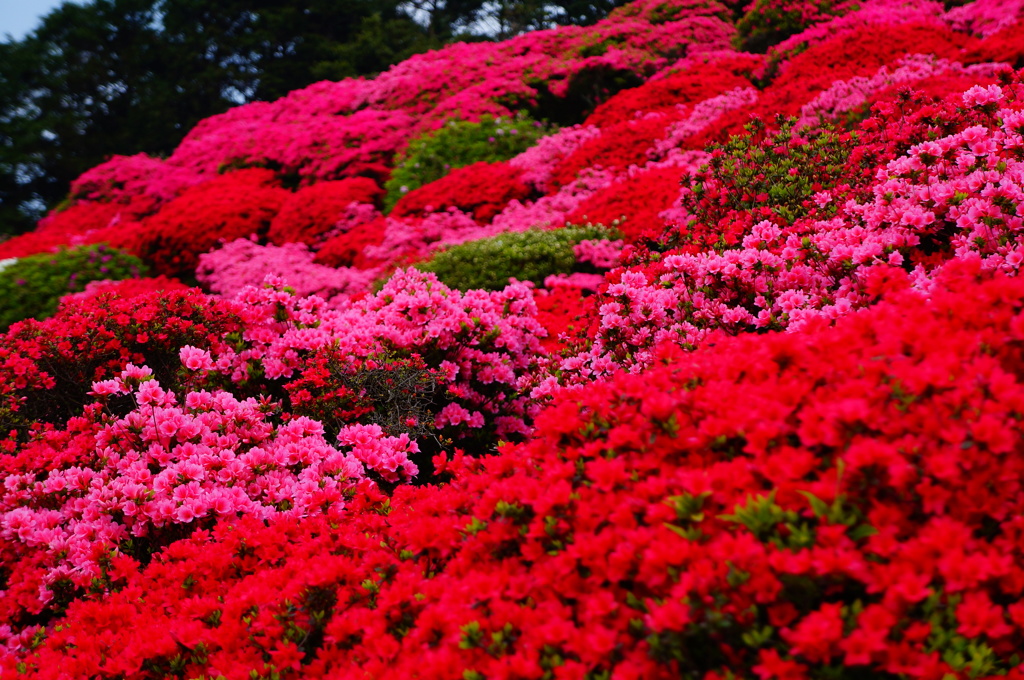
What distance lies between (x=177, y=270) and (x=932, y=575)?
13289mm

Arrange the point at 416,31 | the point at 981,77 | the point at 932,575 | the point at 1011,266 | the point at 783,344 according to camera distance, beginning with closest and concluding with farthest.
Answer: the point at 932,575, the point at 783,344, the point at 1011,266, the point at 981,77, the point at 416,31

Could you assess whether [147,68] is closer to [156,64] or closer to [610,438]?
[156,64]

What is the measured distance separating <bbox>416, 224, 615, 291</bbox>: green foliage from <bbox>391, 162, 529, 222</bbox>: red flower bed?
260cm

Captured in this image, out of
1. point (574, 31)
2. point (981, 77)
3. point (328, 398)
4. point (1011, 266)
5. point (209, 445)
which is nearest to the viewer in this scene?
point (1011, 266)

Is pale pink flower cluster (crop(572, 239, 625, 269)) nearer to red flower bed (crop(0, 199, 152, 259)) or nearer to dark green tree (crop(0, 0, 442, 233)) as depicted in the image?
red flower bed (crop(0, 199, 152, 259))

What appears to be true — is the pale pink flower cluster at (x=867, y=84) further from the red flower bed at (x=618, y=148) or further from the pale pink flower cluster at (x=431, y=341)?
the pale pink flower cluster at (x=431, y=341)

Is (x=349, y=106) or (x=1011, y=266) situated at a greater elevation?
(x=349, y=106)

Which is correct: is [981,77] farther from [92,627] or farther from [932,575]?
[92,627]

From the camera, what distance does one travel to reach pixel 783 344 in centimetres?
254

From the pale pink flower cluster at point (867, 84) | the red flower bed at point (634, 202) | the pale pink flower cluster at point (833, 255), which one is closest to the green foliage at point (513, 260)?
the red flower bed at point (634, 202)

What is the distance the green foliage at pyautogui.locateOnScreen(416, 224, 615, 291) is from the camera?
770 centimetres

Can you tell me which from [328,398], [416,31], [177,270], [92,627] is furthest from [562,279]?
[416,31]

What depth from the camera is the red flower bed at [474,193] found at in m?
10.7

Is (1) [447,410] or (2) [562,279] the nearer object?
(1) [447,410]
